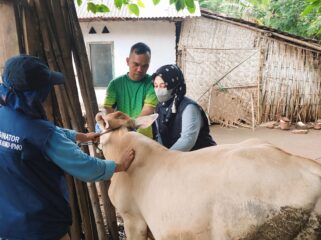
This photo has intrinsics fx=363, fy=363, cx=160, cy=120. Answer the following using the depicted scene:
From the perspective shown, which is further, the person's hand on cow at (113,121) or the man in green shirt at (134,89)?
the man in green shirt at (134,89)

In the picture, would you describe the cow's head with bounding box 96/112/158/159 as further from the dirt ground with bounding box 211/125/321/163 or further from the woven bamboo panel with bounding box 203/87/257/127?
the woven bamboo panel with bounding box 203/87/257/127

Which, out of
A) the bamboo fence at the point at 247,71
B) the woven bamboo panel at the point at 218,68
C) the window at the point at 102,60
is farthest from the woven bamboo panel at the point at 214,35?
the window at the point at 102,60

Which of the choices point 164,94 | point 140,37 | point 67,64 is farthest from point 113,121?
point 140,37

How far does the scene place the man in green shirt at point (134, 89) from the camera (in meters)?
3.38

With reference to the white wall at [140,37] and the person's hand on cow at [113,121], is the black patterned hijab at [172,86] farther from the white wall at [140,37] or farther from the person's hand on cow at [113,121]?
the white wall at [140,37]

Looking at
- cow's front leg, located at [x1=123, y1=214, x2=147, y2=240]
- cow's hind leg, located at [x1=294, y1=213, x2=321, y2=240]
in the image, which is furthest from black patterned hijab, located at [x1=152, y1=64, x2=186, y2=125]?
cow's hind leg, located at [x1=294, y1=213, x2=321, y2=240]

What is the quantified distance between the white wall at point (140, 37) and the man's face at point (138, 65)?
7035mm

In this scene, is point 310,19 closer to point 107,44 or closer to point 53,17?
point 107,44

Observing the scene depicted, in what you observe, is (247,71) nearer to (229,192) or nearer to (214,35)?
(214,35)

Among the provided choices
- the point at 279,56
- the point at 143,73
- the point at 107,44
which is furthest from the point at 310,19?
the point at 143,73

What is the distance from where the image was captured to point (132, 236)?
2.76 meters

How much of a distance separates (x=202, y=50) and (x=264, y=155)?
8.65m

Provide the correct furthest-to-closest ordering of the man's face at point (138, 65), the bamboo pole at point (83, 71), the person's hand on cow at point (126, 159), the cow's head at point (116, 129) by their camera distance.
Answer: the man's face at point (138, 65)
the bamboo pole at point (83, 71)
the cow's head at point (116, 129)
the person's hand on cow at point (126, 159)

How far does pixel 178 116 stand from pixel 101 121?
0.61 m
